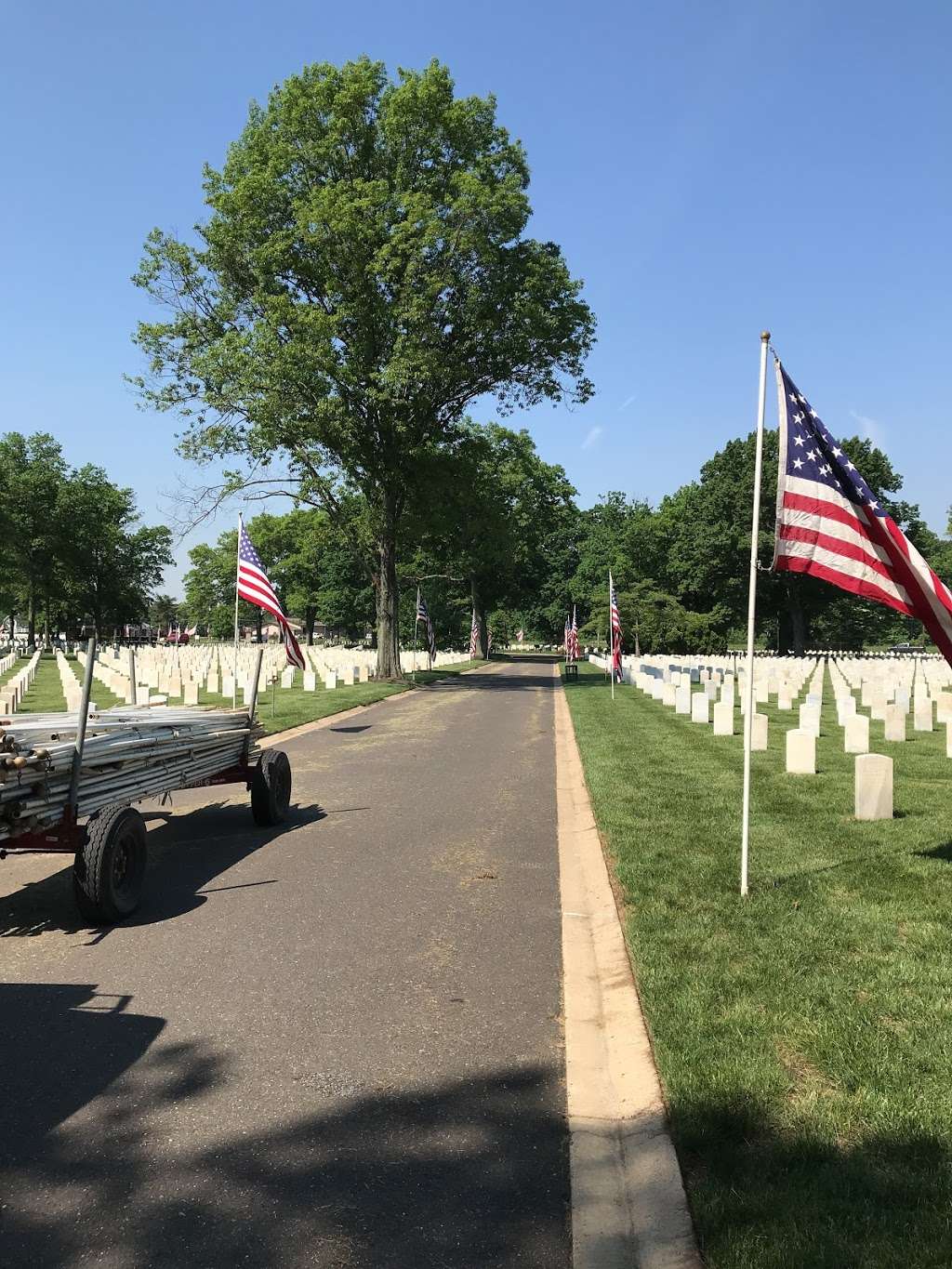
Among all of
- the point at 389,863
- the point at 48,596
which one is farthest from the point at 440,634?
the point at 389,863

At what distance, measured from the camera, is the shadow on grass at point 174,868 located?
19.3ft

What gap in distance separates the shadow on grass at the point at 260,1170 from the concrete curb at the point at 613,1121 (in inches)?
3.8

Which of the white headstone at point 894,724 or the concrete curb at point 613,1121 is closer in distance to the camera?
the concrete curb at point 613,1121

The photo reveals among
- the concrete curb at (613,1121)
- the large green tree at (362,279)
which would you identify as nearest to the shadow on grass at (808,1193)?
the concrete curb at (613,1121)

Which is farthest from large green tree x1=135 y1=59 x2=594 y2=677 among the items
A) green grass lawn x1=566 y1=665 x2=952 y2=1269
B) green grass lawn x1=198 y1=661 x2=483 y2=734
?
green grass lawn x1=566 y1=665 x2=952 y2=1269

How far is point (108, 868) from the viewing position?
219 inches

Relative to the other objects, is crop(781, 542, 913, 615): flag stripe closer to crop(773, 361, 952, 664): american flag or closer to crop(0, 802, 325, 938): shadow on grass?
crop(773, 361, 952, 664): american flag

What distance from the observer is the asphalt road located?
2.80 metres

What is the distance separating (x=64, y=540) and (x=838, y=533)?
70.4 meters

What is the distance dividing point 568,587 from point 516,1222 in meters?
88.0

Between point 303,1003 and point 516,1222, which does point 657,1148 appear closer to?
point 516,1222

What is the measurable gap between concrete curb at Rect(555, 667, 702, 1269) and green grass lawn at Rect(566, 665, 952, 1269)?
0.31 ft

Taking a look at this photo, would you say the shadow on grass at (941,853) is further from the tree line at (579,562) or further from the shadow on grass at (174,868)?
the tree line at (579,562)

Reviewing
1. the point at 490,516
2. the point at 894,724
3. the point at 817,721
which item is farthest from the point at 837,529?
the point at 490,516
